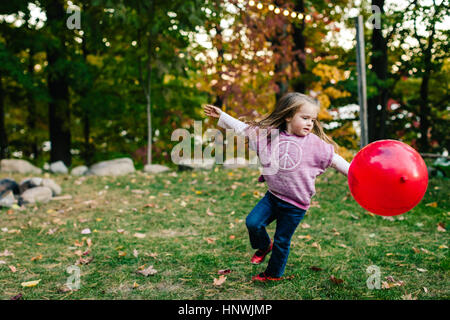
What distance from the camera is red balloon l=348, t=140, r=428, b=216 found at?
2615mm

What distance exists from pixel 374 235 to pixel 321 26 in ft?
29.4

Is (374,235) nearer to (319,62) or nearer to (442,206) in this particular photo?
(442,206)

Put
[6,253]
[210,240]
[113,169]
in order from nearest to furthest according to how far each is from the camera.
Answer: [6,253] → [210,240] → [113,169]

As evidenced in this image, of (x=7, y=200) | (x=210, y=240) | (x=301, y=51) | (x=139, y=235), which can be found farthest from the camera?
(x=301, y=51)

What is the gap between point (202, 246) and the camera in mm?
4449

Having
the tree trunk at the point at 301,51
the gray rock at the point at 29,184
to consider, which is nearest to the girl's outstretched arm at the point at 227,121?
the gray rock at the point at 29,184

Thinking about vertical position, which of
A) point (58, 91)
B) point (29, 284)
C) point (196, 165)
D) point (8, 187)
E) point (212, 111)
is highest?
point (58, 91)

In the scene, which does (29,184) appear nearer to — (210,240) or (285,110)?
(210,240)

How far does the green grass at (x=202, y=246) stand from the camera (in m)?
3.27

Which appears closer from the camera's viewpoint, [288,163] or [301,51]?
[288,163]

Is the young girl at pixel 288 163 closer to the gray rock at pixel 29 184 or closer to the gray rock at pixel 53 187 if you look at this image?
the gray rock at pixel 53 187

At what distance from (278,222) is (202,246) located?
148cm

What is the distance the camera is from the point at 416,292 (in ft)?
10.5

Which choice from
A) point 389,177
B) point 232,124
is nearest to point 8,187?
point 232,124
